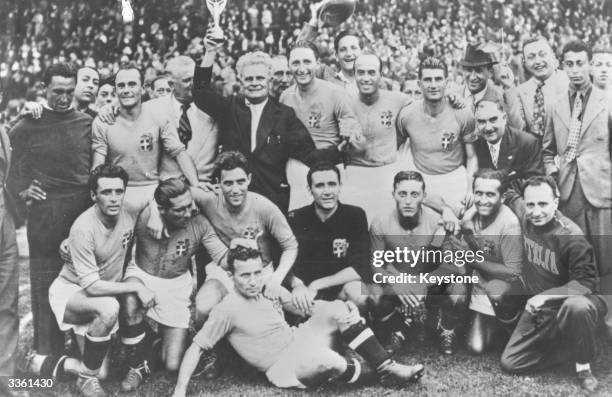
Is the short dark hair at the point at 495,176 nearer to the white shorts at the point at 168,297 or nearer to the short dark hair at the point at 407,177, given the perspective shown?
the short dark hair at the point at 407,177

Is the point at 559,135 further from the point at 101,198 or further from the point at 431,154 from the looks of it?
the point at 101,198

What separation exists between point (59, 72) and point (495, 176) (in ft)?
9.86

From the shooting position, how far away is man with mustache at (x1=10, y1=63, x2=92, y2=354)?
4.27 m

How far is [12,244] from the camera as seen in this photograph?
4410mm

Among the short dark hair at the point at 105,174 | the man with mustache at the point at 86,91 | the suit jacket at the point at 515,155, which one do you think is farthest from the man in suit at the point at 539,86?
the man with mustache at the point at 86,91

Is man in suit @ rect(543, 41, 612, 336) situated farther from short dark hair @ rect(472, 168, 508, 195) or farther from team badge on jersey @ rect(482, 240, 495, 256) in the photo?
team badge on jersey @ rect(482, 240, 495, 256)

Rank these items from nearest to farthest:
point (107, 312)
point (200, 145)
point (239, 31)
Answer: point (107, 312) < point (200, 145) < point (239, 31)

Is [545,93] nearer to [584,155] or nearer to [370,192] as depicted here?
[584,155]

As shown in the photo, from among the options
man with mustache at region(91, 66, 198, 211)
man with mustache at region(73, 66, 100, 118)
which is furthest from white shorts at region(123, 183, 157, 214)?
man with mustache at region(73, 66, 100, 118)

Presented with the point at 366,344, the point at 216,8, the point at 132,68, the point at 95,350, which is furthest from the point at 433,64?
the point at 95,350

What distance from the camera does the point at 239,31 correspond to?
4371 millimetres

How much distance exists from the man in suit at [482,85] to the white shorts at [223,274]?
1776 millimetres

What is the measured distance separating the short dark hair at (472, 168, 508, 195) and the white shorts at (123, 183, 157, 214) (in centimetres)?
216

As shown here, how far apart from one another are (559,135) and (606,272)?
0.98 meters
